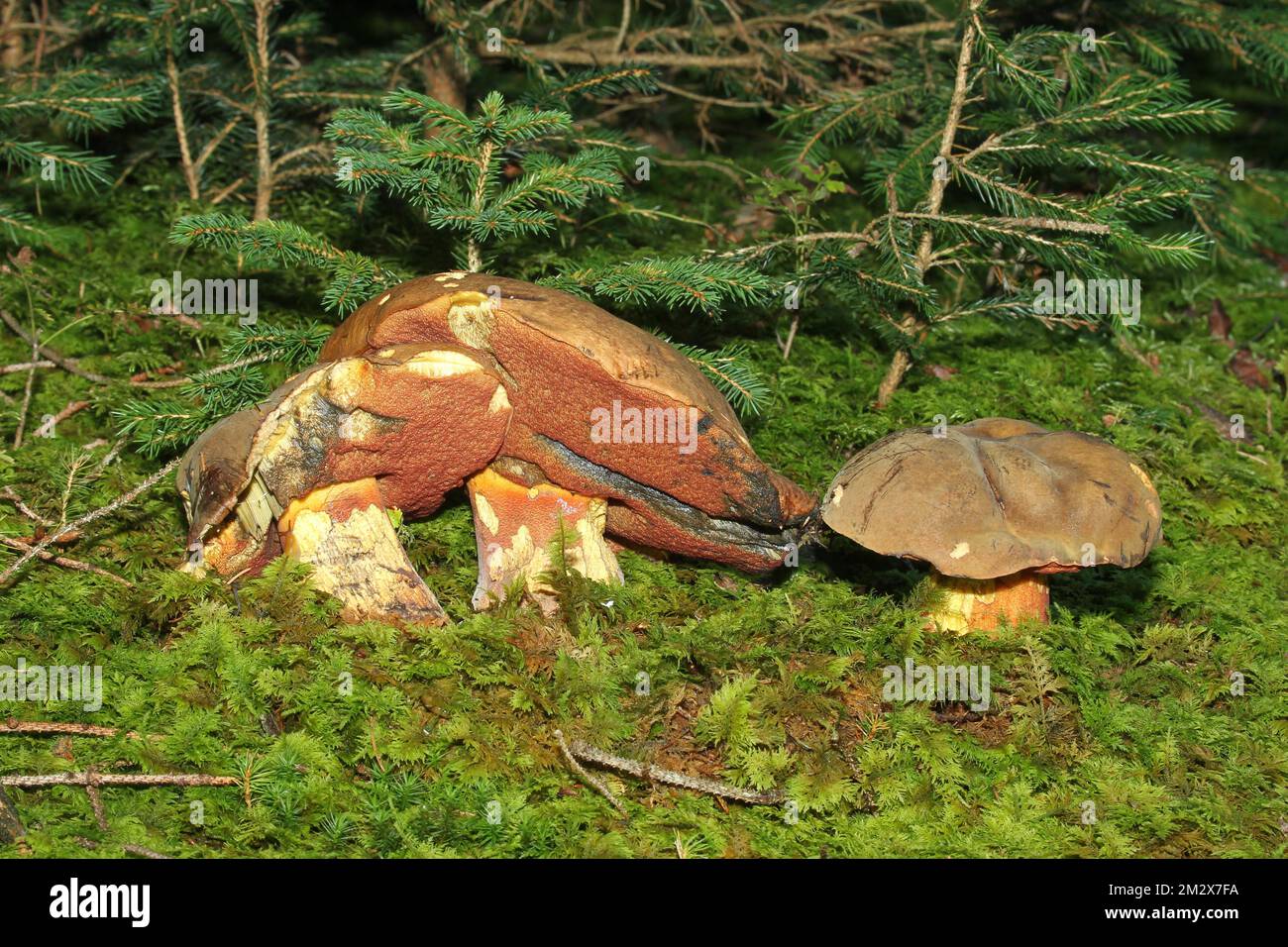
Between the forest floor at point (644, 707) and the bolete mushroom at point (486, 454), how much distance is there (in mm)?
157

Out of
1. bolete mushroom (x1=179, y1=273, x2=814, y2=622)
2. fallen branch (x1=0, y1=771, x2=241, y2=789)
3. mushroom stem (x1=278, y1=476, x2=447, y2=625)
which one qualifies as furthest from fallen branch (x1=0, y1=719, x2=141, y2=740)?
mushroom stem (x1=278, y1=476, x2=447, y2=625)

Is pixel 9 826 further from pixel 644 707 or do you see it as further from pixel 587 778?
pixel 644 707

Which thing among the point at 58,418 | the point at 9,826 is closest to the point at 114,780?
the point at 9,826

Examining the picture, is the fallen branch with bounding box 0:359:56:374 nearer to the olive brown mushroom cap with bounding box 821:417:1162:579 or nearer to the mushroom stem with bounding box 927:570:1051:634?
the olive brown mushroom cap with bounding box 821:417:1162:579

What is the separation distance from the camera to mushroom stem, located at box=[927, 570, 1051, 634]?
11.8 feet

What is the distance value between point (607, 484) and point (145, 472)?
1659mm

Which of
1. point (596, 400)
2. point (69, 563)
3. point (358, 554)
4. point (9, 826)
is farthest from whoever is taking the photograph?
point (69, 563)

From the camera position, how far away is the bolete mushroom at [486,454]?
307 centimetres

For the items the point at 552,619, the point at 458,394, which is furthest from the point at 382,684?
the point at 458,394

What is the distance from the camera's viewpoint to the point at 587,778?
3004 millimetres

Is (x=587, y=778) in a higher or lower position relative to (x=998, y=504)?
lower

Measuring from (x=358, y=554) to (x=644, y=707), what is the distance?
893mm

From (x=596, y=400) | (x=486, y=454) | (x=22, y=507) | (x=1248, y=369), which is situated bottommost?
(x=22, y=507)

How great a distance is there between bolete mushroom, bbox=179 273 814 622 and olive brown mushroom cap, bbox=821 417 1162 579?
9.2 inches
